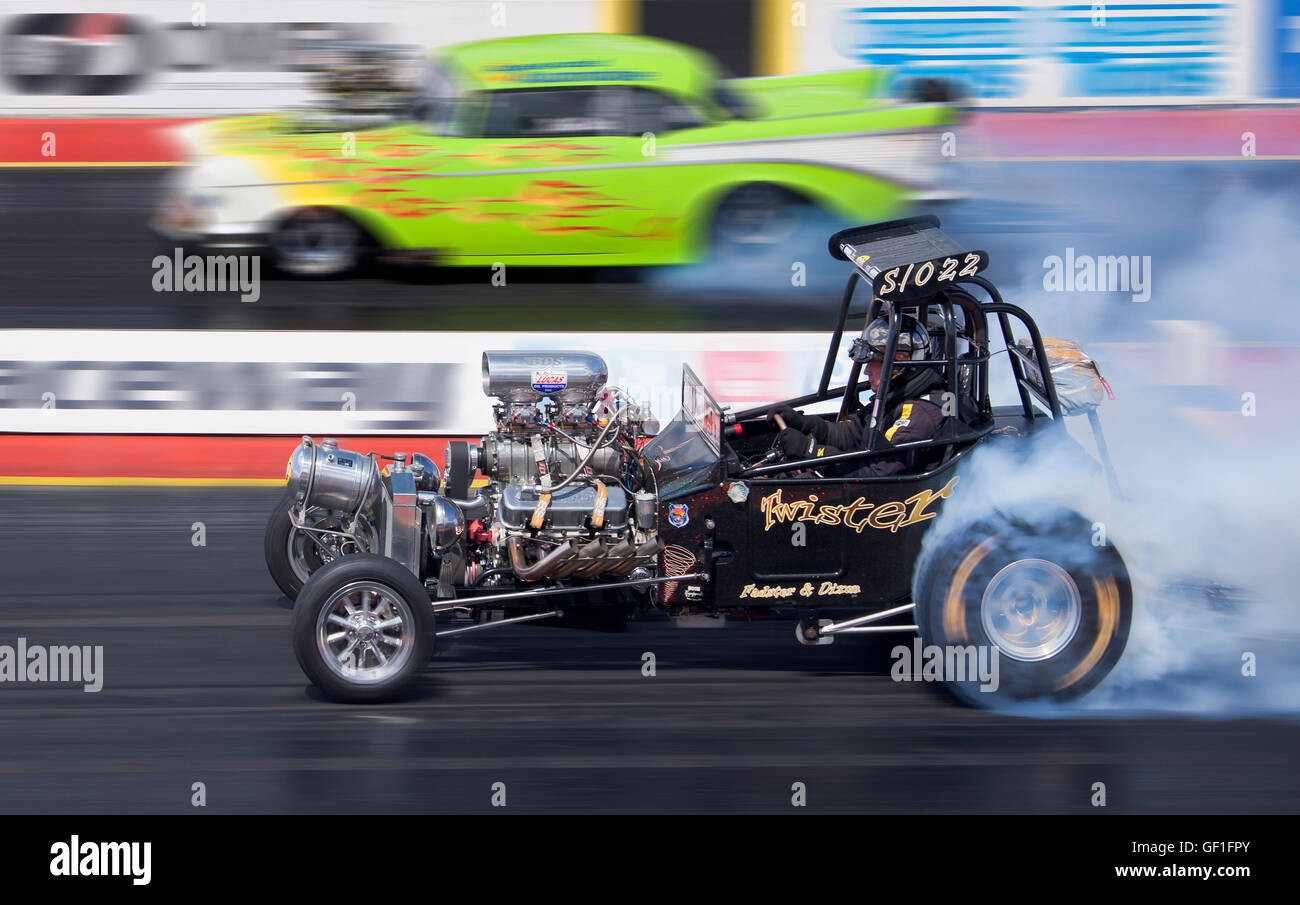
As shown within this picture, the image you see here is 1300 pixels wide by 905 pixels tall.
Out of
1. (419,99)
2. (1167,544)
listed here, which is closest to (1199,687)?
(1167,544)

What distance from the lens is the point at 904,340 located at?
6906mm

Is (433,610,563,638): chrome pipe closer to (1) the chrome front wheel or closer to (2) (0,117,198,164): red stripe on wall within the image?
(1) the chrome front wheel

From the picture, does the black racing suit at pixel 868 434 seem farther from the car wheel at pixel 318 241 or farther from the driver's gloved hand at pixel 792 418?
the car wheel at pixel 318 241

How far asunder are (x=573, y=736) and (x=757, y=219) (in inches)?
265

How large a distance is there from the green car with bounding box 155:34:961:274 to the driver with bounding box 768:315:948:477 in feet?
16.9

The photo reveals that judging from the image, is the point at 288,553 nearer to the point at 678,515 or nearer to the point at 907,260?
the point at 678,515

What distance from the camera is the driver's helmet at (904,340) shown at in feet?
22.6

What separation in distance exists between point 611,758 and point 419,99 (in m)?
7.98

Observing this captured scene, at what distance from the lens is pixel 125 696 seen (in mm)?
6719

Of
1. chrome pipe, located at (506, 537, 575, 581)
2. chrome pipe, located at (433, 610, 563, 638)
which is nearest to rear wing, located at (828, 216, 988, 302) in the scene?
chrome pipe, located at (506, 537, 575, 581)

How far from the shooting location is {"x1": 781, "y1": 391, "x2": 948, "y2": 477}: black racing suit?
6.69m

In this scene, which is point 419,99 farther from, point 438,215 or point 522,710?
point 522,710

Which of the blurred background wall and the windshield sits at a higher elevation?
the blurred background wall
